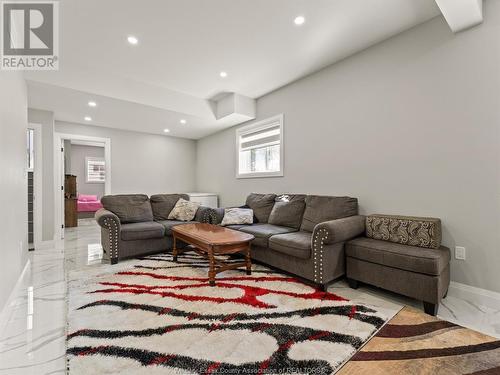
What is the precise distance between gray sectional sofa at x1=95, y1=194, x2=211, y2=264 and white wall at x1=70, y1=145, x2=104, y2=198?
6.32m

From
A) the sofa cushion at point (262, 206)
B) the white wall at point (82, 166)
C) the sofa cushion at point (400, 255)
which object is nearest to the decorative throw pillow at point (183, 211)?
the sofa cushion at point (262, 206)

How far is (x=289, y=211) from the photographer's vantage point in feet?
11.6

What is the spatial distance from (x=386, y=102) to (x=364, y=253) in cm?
176

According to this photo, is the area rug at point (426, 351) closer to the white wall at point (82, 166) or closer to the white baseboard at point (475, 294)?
the white baseboard at point (475, 294)

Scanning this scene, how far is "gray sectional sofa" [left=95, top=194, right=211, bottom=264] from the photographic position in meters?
3.30

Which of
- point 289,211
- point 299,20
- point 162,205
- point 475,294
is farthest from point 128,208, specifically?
point 475,294

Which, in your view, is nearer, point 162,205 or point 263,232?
point 263,232

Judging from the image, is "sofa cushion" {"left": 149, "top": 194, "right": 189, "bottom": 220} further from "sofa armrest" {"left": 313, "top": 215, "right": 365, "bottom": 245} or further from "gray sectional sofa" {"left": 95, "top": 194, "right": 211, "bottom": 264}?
"sofa armrest" {"left": 313, "top": 215, "right": 365, "bottom": 245}

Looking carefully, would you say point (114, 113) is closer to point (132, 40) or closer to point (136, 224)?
point (132, 40)

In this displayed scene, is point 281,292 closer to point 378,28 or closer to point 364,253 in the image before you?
point 364,253

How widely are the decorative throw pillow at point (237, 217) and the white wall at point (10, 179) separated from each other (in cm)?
239

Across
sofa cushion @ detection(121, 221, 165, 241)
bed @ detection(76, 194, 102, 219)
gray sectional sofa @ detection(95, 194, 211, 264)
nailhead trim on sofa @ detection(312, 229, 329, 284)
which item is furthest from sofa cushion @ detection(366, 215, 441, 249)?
bed @ detection(76, 194, 102, 219)

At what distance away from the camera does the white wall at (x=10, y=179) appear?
1.98 metres

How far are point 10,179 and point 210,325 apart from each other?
2.26m
